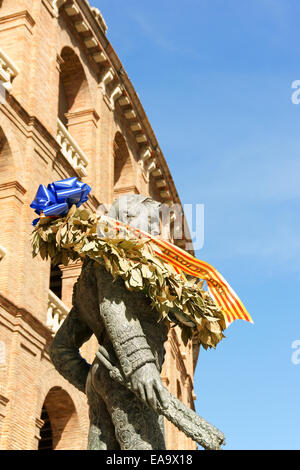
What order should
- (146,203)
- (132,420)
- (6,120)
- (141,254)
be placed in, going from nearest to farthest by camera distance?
1. (132,420)
2. (141,254)
3. (146,203)
4. (6,120)

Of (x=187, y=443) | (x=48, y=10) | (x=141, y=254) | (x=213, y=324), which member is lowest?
(x=213, y=324)

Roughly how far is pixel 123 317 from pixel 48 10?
47.1 ft

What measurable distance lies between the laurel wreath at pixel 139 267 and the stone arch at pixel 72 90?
14951 mm

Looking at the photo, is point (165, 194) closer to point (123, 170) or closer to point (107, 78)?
point (123, 170)

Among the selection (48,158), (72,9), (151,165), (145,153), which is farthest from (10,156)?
(151,165)

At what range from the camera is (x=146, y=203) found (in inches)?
192

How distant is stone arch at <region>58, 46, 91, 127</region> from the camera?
19.0m

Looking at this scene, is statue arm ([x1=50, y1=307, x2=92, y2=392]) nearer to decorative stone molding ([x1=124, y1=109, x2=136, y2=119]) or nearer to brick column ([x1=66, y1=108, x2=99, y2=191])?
brick column ([x1=66, y1=108, x2=99, y2=191])

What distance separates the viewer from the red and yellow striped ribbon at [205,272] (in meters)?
4.61

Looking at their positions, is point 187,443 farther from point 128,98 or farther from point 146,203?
point 146,203

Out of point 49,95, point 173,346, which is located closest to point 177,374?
point 173,346

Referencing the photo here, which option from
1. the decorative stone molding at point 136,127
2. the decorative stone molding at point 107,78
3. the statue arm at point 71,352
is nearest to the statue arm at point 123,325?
the statue arm at point 71,352

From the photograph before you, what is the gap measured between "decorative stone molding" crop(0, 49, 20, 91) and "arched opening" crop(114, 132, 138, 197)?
7036 millimetres

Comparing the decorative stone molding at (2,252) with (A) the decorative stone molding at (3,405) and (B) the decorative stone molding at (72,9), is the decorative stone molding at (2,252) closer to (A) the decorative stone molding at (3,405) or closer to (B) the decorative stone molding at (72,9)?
(A) the decorative stone molding at (3,405)
